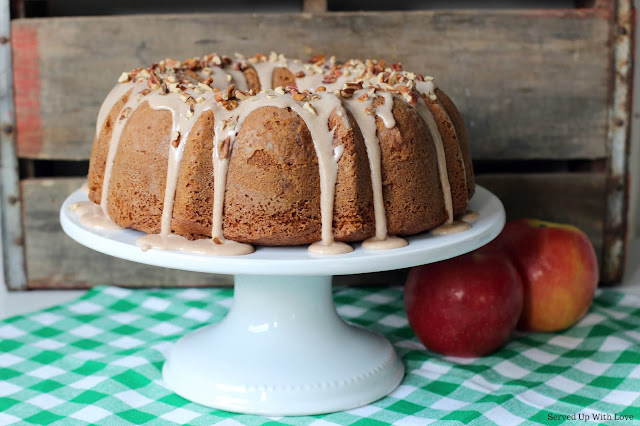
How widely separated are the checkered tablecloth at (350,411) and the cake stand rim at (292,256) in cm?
28

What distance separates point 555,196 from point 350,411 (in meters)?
0.85

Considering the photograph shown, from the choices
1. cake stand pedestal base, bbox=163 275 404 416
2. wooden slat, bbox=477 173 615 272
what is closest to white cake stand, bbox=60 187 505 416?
cake stand pedestal base, bbox=163 275 404 416

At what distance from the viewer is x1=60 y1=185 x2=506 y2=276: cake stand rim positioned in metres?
1.12

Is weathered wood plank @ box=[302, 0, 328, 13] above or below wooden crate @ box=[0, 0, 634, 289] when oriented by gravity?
above

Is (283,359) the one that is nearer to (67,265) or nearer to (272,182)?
(272,182)

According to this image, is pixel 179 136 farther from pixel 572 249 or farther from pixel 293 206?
pixel 572 249

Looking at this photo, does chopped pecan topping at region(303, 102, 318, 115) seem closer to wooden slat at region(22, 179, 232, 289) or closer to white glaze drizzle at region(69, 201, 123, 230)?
white glaze drizzle at region(69, 201, 123, 230)

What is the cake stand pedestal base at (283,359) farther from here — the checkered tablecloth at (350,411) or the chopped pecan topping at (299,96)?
the chopped pecan topping at (299,96)

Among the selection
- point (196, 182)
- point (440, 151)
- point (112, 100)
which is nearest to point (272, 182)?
point (196, 182)

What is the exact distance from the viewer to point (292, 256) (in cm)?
115

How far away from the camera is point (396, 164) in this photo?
1.22 metres

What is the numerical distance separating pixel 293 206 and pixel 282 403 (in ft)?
1.11

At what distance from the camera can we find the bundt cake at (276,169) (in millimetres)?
1172

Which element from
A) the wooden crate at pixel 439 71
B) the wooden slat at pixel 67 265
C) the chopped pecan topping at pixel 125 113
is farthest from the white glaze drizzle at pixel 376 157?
the wooden slat at pixel 67 265
